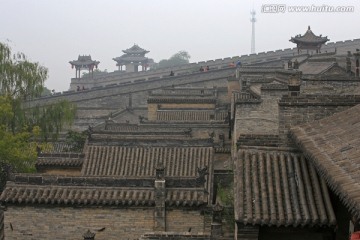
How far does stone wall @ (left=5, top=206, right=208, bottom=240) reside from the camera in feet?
38.0

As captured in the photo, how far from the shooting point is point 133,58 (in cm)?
8356

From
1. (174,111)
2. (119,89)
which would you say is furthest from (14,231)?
(119,89)

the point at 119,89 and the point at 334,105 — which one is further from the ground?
the point at 119,89

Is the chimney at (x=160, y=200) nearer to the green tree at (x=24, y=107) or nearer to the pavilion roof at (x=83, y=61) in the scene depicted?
the green tree at (x=24, y=107)

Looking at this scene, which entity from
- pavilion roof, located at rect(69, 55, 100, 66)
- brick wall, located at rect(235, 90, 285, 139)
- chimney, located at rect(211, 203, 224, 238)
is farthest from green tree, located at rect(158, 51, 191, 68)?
chimney, located at rect(211, 203, 224, 238)

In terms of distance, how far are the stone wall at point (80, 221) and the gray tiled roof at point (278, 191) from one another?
454 centimetres

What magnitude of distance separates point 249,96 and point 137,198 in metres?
8.85

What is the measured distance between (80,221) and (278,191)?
6.00 metres

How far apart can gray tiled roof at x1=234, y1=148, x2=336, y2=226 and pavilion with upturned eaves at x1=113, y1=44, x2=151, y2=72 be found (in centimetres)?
7690

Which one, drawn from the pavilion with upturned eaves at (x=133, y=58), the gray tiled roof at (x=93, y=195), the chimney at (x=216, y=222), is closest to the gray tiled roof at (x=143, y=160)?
the gray tiled roof at (x=93, y=195)

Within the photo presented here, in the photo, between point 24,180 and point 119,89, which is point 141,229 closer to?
point 24,180

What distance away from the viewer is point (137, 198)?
1158cm

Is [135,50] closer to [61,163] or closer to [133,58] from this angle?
[133,58]

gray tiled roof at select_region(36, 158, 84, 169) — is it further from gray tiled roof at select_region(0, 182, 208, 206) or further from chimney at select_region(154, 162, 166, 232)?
chimney at select_region(154, 162, 166, 232)
